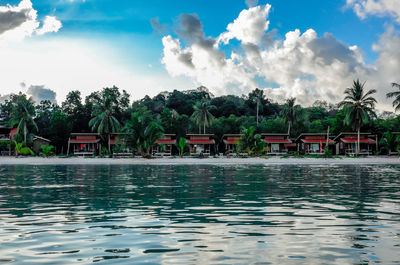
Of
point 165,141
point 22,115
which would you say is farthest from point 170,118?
point 22,115

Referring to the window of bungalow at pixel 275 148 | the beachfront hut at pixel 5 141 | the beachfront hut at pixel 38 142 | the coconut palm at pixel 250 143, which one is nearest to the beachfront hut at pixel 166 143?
the coconut palm at pixel 250 143

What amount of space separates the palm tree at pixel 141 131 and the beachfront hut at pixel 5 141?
25533 mm

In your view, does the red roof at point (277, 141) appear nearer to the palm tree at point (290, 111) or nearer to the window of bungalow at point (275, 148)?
the window of bungalow at point (275, 148)

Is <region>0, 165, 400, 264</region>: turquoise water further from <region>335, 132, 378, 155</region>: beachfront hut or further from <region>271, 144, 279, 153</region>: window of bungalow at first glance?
<region>271, 144, 279, 153</region>: window of bungalow

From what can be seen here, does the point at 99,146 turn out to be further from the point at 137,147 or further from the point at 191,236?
the point at 191,236

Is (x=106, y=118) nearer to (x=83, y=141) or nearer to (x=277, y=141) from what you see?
(x=83, y=141)

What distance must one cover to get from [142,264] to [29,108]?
63409 millimetres

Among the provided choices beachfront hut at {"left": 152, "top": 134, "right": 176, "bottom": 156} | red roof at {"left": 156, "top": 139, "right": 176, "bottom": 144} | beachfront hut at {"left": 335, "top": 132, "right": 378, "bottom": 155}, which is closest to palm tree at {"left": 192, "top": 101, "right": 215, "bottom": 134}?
beachfront hut at {"left": 152, "top": 134, "right": 176, "bottom": 156}

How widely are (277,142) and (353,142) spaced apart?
12.9 m

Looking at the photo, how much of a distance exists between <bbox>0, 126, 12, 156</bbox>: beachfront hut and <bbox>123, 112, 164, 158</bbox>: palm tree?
25533 millimetres

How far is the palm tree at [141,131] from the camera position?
45.4 metres

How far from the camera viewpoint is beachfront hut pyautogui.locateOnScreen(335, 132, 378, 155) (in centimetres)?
6366

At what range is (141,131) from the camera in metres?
46.0

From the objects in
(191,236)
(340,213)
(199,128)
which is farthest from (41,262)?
(199,128)
